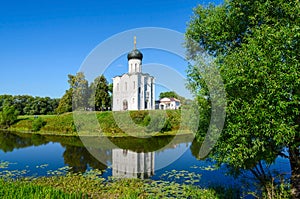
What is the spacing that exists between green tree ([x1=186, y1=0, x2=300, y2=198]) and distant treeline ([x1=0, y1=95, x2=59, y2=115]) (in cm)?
5876

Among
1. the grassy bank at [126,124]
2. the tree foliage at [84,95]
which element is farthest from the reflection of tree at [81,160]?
the tree foliage at [84,95]

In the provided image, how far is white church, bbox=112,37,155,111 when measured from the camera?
33969 mm

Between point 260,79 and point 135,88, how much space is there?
29459 mm

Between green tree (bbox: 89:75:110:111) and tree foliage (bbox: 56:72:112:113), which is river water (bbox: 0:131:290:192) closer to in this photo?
tree foliage (bbox: 56:72:112:113)

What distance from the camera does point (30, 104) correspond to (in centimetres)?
6178

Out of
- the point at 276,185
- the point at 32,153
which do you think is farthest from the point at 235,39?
the point at 32,153

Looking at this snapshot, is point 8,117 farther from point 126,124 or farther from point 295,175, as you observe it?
point 295,175

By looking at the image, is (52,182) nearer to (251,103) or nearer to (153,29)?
(153,29)

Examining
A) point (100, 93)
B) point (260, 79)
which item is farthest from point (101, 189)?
point (100, 93)

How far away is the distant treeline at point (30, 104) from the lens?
6088 cm

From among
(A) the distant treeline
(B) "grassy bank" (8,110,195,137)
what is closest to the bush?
(B) "grassy bank" (8,110,195,137)

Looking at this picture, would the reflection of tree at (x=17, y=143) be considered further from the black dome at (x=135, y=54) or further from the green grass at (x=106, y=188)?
the black dome at (x=135, y=54)

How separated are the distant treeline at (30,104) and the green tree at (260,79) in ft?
193

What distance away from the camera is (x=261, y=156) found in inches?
247
